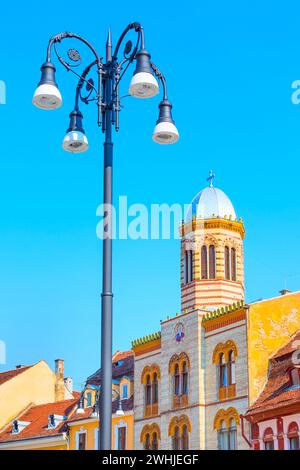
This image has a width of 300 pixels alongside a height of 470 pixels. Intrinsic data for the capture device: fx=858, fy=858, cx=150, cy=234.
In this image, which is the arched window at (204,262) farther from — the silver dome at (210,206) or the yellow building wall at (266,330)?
the yellow building wall at (266,330)

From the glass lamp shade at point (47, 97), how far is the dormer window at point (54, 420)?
33.4 metres

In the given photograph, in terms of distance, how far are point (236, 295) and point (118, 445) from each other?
922 centimetres

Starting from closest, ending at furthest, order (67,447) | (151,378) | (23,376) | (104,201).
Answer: (104,201), (151,378), (67,447), (23,376)

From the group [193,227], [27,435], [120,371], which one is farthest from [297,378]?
[27,435]

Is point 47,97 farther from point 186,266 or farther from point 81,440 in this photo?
point 81,440

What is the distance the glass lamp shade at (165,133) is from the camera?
14859 mm

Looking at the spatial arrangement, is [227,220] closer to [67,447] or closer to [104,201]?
[67,447]

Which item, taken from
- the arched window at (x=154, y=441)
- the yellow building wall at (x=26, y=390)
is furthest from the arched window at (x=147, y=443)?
the yellow building wall at (x=26, y=390)

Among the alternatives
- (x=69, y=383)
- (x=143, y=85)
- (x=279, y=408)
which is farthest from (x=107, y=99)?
(x=69, y=383)

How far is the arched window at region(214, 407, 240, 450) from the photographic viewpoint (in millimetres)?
34562

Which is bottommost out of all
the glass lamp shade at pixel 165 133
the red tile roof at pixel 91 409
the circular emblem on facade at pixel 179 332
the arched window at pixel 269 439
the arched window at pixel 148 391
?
the arched window at pixel 269 439

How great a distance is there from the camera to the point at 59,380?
5425 cm

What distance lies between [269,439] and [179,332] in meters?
7.78

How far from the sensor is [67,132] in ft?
50.6
